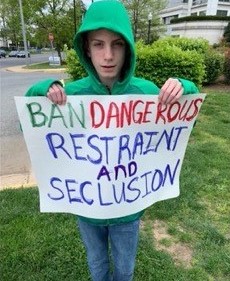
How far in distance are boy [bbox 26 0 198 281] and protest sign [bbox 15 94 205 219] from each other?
6cm

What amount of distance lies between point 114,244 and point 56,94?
0.88m

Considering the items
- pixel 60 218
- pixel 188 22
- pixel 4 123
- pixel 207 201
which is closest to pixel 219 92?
pixel 4 123

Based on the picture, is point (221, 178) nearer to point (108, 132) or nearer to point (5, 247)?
point (5, 247)

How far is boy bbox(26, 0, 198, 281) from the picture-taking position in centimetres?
146

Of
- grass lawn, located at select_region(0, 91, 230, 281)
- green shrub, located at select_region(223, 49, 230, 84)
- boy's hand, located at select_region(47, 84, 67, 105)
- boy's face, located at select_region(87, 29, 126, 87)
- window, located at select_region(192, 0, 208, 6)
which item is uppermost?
window, located at select_region(192, 0, 208, 6)

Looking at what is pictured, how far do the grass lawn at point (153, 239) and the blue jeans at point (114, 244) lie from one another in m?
0.61

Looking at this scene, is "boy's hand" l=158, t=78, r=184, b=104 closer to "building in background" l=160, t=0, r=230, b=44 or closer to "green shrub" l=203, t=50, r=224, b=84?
"green shrub" l=203, t=50, r=224, b=84

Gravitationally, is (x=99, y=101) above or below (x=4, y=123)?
above

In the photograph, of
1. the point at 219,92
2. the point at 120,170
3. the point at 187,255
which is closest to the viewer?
the point at 120,170

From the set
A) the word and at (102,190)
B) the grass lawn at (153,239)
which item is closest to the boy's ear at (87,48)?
the word and at (102,190)

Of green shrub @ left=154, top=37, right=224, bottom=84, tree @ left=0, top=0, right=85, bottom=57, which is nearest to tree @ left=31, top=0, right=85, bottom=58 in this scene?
tree @ left=0, top=0, right=85, bottom=57

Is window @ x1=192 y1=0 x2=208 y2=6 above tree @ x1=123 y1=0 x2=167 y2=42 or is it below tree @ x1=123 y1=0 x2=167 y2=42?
above

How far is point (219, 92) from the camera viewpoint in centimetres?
997

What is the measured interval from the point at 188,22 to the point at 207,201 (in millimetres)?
33132
